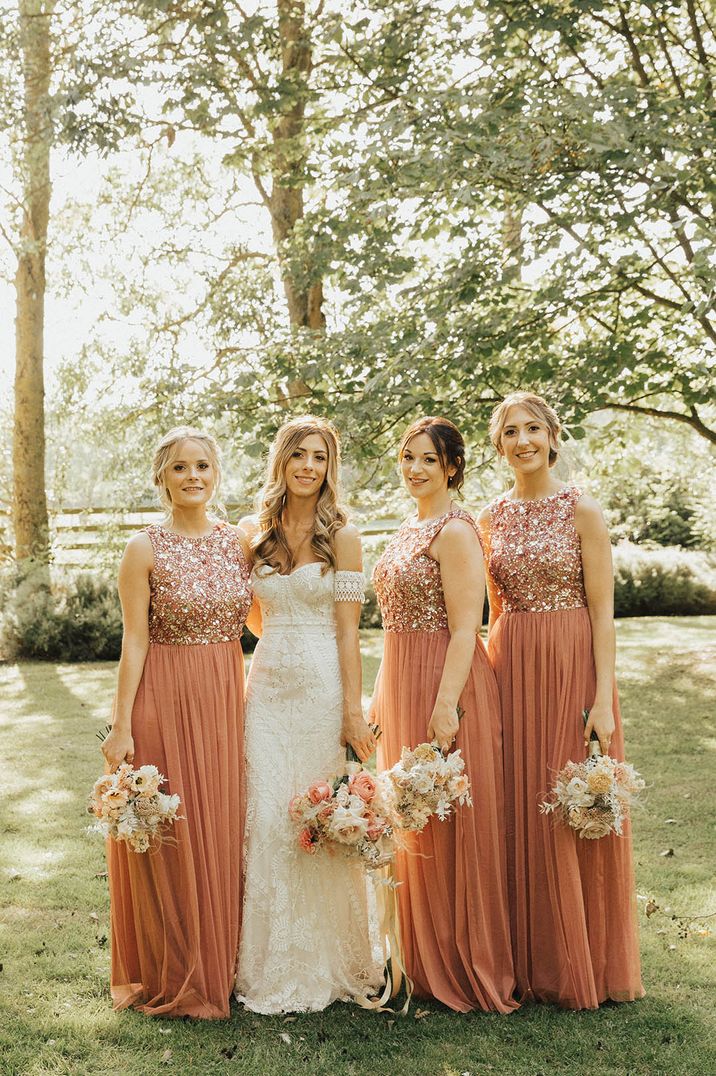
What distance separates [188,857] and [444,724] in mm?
1135

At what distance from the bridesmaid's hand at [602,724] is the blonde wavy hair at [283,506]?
1.20 meters

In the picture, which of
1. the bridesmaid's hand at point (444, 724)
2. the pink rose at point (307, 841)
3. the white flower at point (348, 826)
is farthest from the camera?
the bridesmaid's hand at point (444, 724)

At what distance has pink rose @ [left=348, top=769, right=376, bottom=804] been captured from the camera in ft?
12.4

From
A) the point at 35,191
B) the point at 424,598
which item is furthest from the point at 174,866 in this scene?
the point at 35,191

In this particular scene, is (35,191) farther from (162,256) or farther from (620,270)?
(620,270)

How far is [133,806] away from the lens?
3.76 meters

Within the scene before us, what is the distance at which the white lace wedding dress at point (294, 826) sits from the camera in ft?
13.2

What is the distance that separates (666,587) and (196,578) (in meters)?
15.0

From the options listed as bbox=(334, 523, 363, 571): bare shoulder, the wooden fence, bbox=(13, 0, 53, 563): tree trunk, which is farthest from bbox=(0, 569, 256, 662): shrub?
bbox=(334, 523, 363, 571): bare shoulder

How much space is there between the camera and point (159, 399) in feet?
30.7

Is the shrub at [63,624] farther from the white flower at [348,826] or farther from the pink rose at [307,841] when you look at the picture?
the white flower at [348,826]

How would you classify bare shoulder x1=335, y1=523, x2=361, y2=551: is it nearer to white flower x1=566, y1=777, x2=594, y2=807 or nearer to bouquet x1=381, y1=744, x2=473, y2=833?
bouquet x1=381, y1=744, x2=473, y2=833

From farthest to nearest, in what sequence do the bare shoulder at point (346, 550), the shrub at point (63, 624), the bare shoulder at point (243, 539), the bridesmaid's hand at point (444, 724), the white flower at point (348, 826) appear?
the shrub at point (63, 624) → the bare shoulder at point (243, 539) → the bare shoulder at point (346, 550) → the bridesmaid's hand at point (444, 724) → the white flower at point (348, 826)

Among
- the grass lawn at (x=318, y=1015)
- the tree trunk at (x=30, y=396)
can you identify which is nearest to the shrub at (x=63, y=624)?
the tree trunk at (x=30, y=396)
